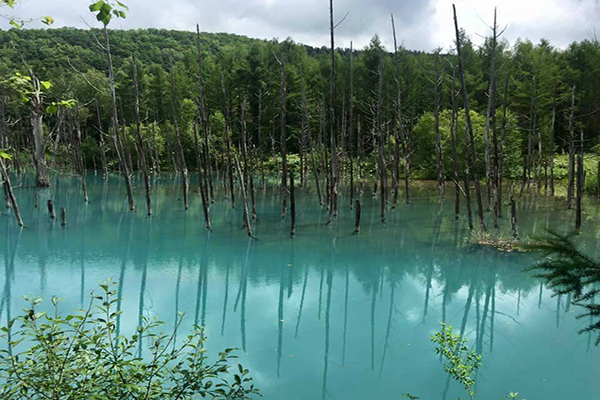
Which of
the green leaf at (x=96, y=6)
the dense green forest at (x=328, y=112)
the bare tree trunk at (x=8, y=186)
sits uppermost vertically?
the dense green forest at (x=328, y=112)

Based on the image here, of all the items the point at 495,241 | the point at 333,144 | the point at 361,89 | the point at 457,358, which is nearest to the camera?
the point at 457,358

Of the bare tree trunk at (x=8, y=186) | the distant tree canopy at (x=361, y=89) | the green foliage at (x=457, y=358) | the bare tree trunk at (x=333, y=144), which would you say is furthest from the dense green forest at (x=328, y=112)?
the green foliage at (x=457, y=358)

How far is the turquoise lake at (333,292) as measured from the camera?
7621 mm

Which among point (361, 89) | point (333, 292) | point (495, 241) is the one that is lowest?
point (333, 292)

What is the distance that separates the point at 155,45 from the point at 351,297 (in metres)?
79.4

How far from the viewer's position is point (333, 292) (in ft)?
39.2

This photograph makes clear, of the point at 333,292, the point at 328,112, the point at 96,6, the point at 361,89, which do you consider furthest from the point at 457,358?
the point at 328,112

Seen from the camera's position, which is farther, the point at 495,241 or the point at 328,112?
the point at 328,112

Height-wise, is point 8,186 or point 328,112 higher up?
point 328,112

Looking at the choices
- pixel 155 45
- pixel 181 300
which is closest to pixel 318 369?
pixel 181 300

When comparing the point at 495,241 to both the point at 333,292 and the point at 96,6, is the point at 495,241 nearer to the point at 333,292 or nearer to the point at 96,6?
the point at 333,292

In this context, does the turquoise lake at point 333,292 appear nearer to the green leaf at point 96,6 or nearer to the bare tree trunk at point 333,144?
the bare tree trunk at point 333,144

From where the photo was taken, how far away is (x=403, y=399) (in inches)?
273

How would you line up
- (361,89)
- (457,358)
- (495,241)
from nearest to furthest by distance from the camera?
(457,358) → (495,241) → (361,89)
